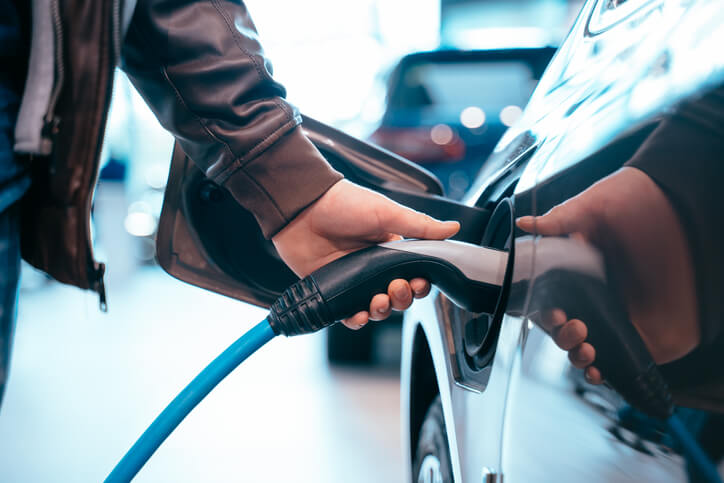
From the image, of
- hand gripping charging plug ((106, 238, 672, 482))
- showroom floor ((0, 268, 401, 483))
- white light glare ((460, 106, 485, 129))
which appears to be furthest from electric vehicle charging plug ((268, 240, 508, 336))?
white light glare ((460, 106, 485, 129))

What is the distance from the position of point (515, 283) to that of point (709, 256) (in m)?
0.17

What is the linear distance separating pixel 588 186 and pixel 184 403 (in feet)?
1.64

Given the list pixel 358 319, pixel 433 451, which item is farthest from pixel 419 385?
pixel 358 319

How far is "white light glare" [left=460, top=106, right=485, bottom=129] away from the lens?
2.42 meters

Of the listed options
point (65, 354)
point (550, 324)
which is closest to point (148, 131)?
point (65, 354)

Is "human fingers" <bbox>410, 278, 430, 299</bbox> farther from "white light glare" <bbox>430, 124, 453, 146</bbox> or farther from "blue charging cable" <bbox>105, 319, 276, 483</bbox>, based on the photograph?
"white light glare" <bbox>430, 124, 453, 146</bbox>

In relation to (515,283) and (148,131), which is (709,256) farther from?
(148,131)

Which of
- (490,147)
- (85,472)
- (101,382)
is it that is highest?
(490,147)

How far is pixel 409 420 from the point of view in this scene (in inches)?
40.7

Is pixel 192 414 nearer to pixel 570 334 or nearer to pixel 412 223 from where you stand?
pixel 412 223

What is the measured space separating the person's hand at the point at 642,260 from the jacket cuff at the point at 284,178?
0.35 metres

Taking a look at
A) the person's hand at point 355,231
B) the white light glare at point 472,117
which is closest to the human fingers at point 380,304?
the person's hand at point 355,231

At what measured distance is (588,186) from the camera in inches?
17.1

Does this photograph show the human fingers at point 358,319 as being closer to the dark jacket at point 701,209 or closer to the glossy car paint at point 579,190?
the glossy car paint at point 579,190
